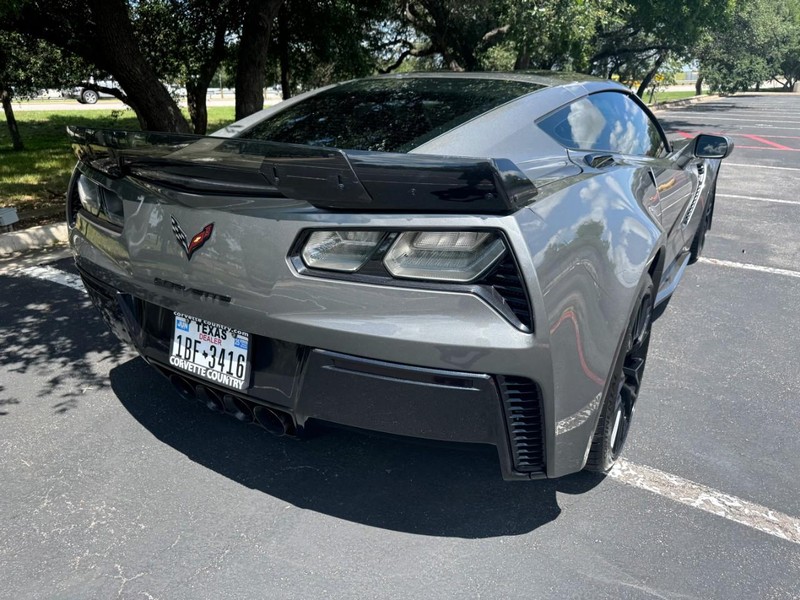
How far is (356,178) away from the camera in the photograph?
189 centimetres

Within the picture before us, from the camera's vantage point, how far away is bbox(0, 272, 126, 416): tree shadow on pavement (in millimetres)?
3330

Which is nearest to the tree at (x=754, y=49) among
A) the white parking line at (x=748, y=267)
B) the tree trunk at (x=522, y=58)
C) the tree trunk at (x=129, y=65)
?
the tree trunk at (x=522, y=58)

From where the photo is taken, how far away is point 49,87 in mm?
12672

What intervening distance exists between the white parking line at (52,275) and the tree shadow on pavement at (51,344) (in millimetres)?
96

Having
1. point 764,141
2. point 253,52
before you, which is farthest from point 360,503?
point 764,141

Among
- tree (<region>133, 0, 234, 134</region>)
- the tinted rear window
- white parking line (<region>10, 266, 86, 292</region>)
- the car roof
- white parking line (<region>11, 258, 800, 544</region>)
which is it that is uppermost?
tree (<region>133, 0, 234, 134</region>)

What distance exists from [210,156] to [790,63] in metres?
71.9

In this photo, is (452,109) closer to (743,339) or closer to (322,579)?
(322,579)

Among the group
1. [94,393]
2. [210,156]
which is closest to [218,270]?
→ [210,156]

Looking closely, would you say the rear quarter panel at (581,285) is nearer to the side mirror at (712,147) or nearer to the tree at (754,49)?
the side mirror at (712,147)

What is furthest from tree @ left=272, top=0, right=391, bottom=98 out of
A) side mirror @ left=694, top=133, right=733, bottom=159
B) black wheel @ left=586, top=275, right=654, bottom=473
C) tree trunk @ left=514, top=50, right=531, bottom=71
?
black wheel @ left=586, top=275, right=654, bottom=473

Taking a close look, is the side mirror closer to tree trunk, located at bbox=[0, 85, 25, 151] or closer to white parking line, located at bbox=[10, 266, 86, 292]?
white parking line, located at bbox=[10, 266, 86, 292]

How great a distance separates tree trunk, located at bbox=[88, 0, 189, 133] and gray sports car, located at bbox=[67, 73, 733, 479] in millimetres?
5168

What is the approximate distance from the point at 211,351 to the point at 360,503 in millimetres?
774
